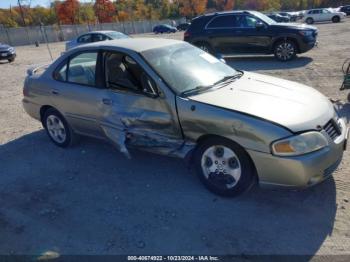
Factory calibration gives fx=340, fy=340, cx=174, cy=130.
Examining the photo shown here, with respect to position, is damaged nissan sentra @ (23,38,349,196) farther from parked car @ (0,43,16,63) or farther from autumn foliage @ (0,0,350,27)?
autumn foliage @ (0,0,350,27)

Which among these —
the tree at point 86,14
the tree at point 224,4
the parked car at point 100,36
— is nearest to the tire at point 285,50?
the parked car at point 100,36

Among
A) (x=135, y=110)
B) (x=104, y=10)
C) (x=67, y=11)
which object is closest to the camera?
(x=135, y=110)

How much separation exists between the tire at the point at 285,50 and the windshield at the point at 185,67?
25.2 feet

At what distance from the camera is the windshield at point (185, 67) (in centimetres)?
395

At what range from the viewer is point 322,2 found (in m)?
74.4

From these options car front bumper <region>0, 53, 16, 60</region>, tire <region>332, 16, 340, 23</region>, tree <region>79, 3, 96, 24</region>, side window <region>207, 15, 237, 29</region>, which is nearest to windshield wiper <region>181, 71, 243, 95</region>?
side window <region>207, 15, 237, 29</region>

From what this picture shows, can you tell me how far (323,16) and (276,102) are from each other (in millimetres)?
39560

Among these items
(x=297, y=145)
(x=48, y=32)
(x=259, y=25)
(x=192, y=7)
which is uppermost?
(x=259, y=25)

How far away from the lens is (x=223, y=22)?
12516 millimetres

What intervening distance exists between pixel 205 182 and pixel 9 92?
28.5 ft

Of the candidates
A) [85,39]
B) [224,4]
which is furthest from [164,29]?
[224,4]

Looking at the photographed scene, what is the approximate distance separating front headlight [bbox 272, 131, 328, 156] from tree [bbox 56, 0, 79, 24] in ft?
257

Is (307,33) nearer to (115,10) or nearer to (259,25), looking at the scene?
(259,25)

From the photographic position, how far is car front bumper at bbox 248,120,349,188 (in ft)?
10.4
